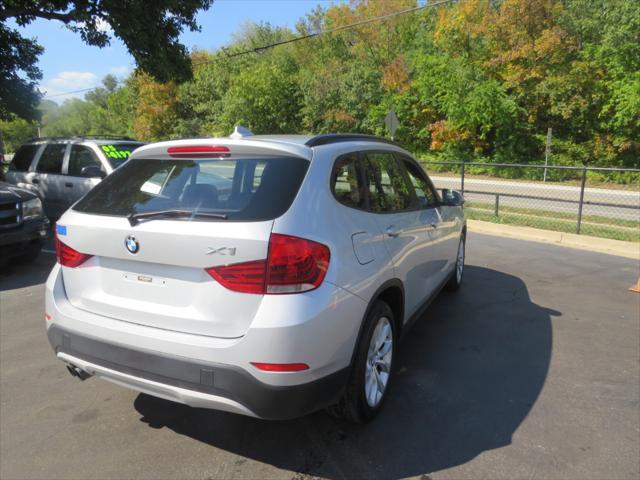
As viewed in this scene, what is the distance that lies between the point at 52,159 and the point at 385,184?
7.61m

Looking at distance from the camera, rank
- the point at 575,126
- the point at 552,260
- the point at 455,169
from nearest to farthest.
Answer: the point at 552,260 → the point at 455,169 → the point at 575,126

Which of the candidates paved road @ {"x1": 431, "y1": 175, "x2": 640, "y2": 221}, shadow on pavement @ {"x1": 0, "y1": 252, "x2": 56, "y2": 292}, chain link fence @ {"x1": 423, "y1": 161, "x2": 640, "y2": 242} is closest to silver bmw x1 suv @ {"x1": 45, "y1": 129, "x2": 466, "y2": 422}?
shadow on pavement @ {"x1": 0, "y1": 252, "x2": 56, "y2": 292}

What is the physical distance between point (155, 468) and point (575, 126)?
2828 cm

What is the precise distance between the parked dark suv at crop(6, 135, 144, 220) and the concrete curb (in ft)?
23.3

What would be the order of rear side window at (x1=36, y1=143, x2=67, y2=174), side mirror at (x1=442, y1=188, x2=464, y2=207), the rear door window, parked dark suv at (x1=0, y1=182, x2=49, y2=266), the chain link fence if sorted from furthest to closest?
the chain link fence, rear side window at (x1=36, y1=143, x2=67, y2=174), parked dark suv at (x1=0, y1=182, x2=49, y2=266), side mirror at (x1=442, y1=188, x2=464, y2=207), the rear door window

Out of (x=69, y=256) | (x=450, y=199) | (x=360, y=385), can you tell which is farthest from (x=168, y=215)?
(x=450, y=199)

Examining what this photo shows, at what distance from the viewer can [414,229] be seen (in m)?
3.62

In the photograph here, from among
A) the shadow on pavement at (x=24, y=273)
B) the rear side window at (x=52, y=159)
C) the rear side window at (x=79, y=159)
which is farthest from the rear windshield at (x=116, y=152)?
the shadow on pavement at (x=24, y=273)

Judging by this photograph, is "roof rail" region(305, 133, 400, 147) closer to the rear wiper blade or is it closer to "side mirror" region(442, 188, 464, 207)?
the rear wiper blade

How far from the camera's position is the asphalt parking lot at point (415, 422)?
2.62 m

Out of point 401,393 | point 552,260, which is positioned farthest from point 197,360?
point 552,260

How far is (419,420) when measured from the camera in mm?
3051

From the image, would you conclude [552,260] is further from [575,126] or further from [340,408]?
[575,126]

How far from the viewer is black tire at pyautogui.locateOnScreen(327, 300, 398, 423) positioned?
2.69 m
